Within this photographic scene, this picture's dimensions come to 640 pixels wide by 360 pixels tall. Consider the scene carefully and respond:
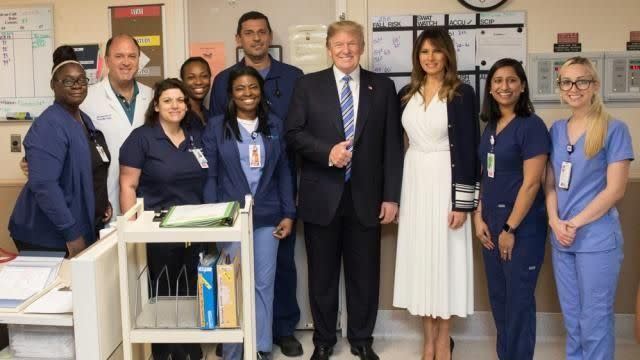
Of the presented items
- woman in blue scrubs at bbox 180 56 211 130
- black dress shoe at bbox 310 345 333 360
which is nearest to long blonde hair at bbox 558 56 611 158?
black dress shoe at bbox 310 345 333 360

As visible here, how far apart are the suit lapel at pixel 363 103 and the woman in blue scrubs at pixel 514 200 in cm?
56

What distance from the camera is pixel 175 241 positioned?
167cm

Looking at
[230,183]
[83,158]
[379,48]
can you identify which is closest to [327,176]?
[230,183]

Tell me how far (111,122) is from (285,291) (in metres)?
1.28

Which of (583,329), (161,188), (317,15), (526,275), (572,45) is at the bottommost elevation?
(583,329)

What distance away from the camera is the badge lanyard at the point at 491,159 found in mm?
2666

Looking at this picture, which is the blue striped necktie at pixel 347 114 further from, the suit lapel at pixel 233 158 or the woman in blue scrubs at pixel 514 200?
the woman in blue scrubs at pixel 514 200

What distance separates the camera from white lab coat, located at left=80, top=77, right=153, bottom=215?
2.86 meters

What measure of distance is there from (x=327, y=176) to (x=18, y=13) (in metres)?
2.12

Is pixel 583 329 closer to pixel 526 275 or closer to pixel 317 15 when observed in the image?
pixel 526 275

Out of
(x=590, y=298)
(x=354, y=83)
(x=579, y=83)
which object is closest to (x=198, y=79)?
(x=354, y=83)

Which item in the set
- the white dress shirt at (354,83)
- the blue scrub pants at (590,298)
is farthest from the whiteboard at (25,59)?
the blue scrub pants at (590,298)

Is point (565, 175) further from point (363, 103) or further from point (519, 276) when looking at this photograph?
point (363, 103)

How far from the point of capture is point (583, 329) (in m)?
2.46
